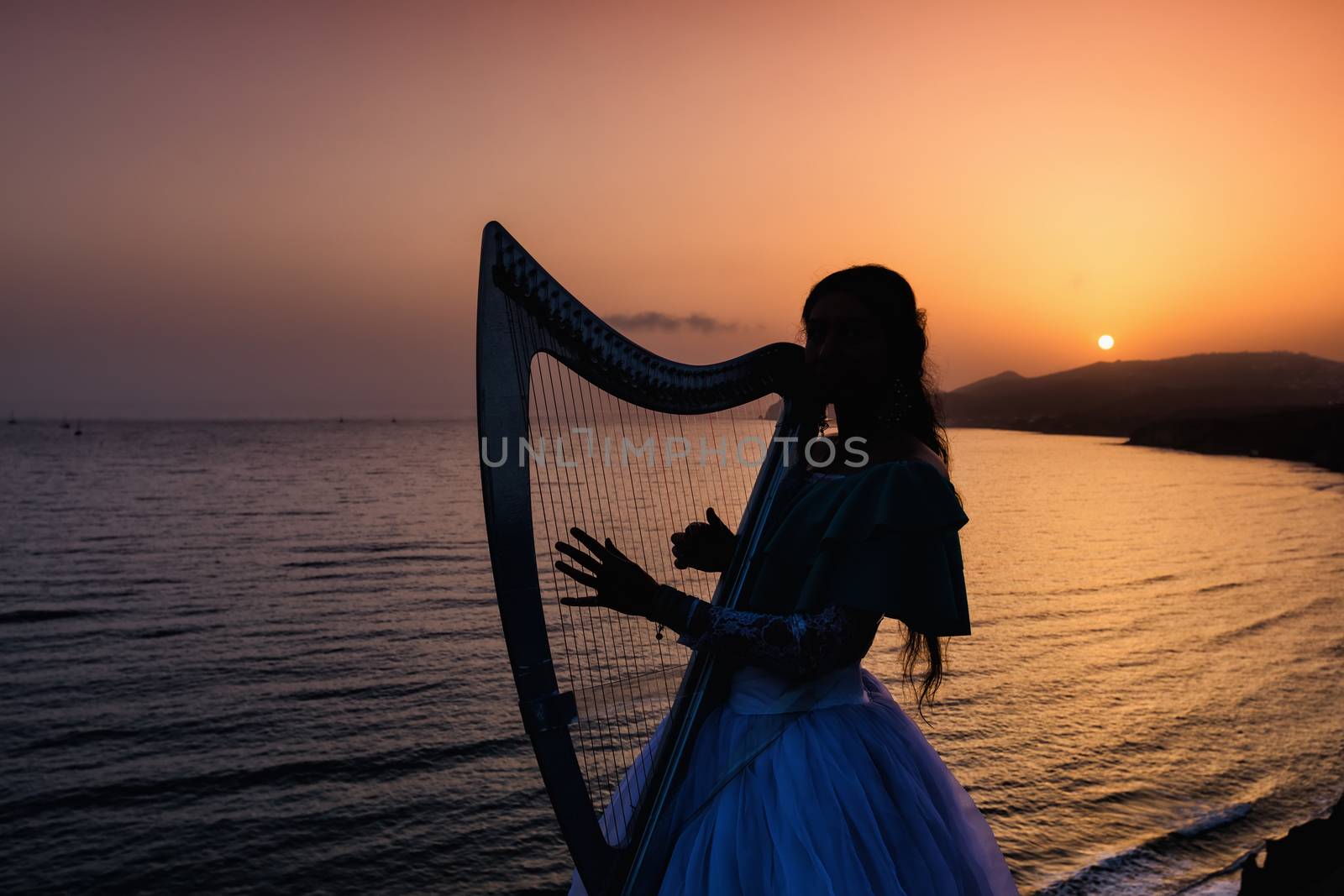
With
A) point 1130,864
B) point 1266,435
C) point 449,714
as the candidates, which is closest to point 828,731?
point 1130,864

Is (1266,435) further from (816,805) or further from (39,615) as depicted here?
(816,805)

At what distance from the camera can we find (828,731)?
157cm

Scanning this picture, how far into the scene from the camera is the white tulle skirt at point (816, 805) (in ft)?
4.70

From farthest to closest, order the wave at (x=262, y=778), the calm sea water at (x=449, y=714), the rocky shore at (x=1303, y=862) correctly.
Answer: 1. the wave at (x=262, y=778)
2. the calm sea water at (x=449, y=714)
3. the rocky shore at (x=1303, y=862)

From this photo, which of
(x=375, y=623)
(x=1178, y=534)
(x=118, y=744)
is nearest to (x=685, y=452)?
(x=118, y=744)

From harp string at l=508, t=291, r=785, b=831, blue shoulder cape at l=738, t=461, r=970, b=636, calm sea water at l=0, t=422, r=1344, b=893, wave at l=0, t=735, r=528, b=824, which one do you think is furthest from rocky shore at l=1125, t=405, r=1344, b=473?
blue shoulder cape at l=738, t=461, r=970, b=636

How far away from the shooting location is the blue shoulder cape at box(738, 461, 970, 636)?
1431 mm

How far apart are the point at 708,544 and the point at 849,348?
55 cm

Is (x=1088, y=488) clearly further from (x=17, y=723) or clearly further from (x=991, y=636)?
(x=17, y=723)

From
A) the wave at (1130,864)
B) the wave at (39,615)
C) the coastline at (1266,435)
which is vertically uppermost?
the coastline at (1266,435)

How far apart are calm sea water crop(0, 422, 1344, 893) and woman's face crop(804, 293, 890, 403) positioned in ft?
15.9

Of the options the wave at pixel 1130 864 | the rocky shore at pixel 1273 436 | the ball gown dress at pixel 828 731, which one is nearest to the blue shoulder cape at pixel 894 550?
the ball gown dress at pixel 828 731

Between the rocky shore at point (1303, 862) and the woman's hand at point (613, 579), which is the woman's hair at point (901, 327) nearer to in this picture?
the woman's hand at point (613, 579)

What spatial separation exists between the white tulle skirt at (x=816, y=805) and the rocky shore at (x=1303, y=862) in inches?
102
